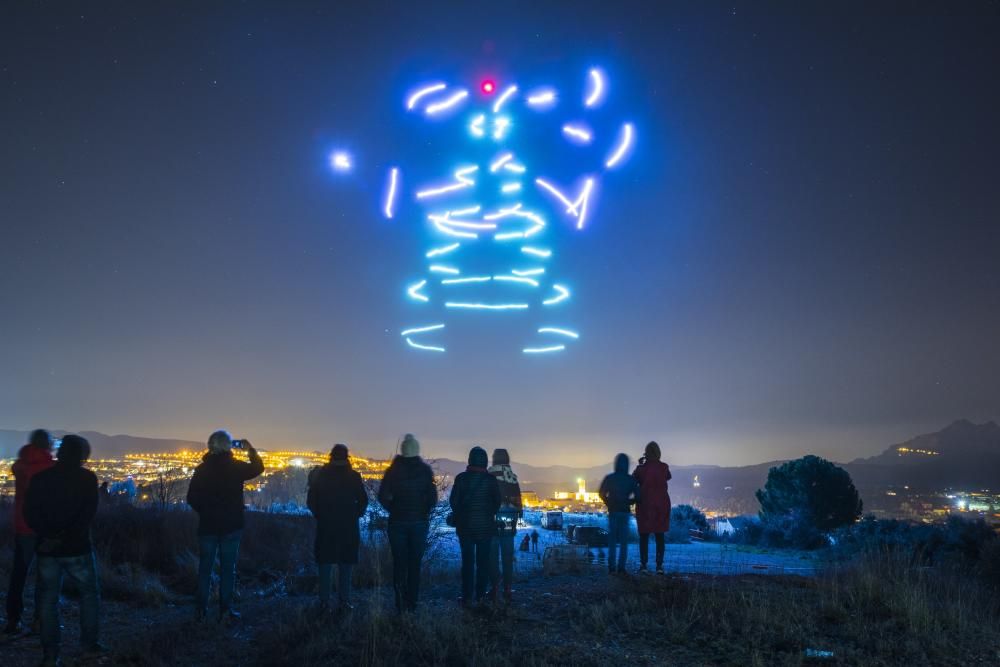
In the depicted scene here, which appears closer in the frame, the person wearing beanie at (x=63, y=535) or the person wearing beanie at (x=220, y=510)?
the person wearing beanie at (x=63, y=535)

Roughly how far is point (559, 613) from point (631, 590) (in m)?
1.35

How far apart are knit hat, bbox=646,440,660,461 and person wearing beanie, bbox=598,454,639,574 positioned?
422 mm

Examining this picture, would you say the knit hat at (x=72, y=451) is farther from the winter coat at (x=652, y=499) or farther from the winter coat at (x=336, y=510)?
the winter coat at (x=652, y=499)

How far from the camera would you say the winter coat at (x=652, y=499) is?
951 centimetres

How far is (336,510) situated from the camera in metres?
7.27

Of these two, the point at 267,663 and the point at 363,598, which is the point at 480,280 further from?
the point at 267,663

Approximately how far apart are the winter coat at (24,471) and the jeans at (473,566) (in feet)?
14.7

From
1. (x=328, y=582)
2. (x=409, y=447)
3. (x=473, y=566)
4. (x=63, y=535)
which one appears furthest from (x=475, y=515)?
(x=63, y=535)

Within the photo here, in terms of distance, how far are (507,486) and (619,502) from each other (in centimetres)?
215

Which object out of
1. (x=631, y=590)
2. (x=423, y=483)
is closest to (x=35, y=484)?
(x=423, y=483)

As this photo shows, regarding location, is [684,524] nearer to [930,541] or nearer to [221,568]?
[930,541]

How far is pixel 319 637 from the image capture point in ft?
19.3

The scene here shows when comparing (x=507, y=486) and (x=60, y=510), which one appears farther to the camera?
(x=507, y=486)

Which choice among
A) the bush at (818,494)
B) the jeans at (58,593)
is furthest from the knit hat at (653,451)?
the bush at (818,494)
